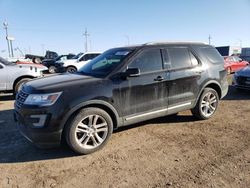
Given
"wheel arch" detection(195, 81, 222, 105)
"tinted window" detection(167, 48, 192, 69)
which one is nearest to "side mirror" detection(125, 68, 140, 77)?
"tinted window" detection(167, 48, 192, 69)

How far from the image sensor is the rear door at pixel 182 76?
17.1 ft

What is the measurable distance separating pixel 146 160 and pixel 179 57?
8.14 feet

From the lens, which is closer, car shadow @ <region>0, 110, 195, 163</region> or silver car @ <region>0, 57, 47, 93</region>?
car shadow @ <region>0, 110, 195, 163</region>

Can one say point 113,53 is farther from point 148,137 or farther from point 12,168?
point 12,168

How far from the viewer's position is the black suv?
13.1ft

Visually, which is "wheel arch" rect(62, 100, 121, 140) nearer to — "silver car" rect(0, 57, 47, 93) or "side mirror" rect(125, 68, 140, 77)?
"side mirror" rect(125, 68, 140, 77)

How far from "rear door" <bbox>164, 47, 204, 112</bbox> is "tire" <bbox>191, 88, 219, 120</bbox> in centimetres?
28

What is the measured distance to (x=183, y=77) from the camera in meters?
5.34

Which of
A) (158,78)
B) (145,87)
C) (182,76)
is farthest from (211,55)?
(145,87)

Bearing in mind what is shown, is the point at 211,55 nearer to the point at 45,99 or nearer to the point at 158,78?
the point at 158,78

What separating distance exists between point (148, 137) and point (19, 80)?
6.34 metres

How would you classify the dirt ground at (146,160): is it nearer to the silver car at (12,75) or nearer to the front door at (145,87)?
the front door at (145,87)

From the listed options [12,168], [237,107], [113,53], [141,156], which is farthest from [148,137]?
[237,107]

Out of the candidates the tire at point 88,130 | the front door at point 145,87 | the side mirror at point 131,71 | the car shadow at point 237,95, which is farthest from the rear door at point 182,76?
the car shadow at point 237,95
